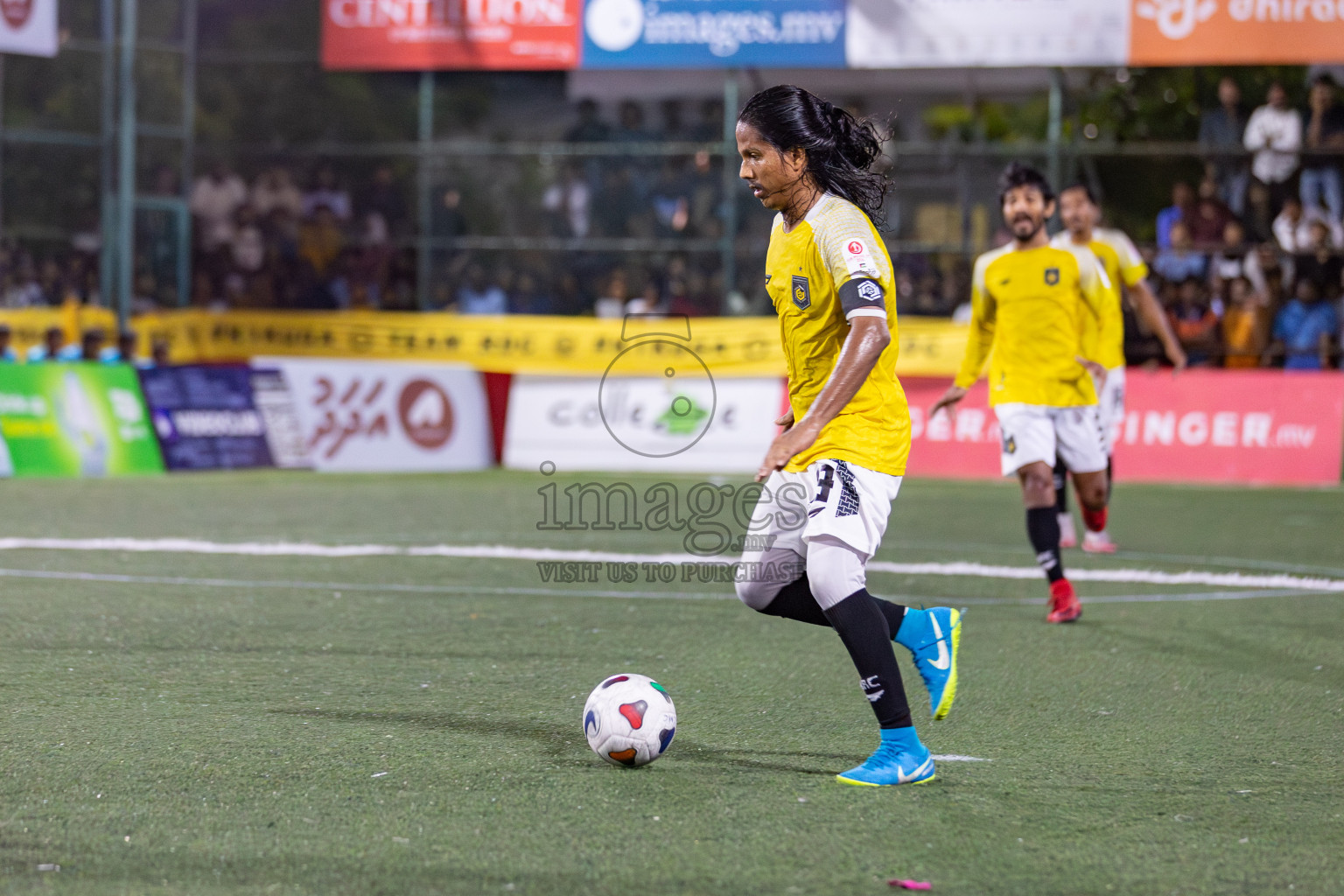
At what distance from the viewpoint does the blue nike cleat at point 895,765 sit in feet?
15.2

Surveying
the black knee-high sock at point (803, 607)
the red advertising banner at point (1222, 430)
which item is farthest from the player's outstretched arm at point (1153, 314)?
the black knee-high sock at point (803, 607)

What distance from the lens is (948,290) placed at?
18.6 metres

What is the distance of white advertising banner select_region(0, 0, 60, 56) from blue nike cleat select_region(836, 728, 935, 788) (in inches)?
656

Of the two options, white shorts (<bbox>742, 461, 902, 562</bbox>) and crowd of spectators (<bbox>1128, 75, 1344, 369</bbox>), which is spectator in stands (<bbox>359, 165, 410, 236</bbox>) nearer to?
crowd of spectators (<bbox>1128, 75, 1344, 369</bbox>)

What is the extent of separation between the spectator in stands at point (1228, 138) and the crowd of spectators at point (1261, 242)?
0.03ft

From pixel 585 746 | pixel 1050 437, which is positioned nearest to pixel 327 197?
pixel 1050 437

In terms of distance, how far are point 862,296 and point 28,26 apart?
1660 centimetres

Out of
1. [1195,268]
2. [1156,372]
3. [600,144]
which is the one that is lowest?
[1156,372]

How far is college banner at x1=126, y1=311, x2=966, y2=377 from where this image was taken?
18.0 m

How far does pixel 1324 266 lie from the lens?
1778 centimetres

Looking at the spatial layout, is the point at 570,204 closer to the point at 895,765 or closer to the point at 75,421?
the point at 75,421

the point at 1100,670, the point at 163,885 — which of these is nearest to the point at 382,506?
the point at 1100,670

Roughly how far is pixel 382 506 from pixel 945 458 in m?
6.30

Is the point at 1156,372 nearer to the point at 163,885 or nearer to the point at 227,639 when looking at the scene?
the point at 227,639
